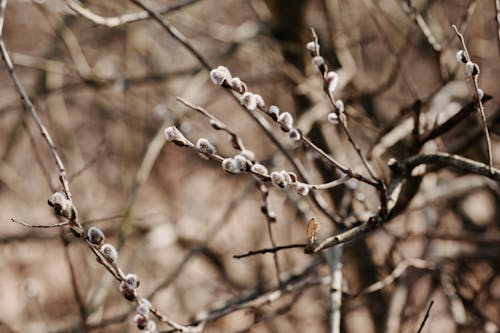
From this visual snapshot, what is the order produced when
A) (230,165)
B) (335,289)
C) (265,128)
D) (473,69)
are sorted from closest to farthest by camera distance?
(230,165) < (473,69) < (335,289) < (265,128)

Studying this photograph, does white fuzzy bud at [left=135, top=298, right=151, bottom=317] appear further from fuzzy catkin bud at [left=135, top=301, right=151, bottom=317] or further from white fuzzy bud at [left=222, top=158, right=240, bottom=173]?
white fuzzy bud at [left=222, top=158, right=240, bottom=173]

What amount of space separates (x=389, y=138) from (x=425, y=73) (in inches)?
153

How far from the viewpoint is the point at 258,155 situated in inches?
231

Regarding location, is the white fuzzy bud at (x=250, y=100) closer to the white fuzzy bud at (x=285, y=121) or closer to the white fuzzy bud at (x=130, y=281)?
the white fuzzy bud at (x=285, y=121)

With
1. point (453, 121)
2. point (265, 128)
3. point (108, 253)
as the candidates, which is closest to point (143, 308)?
point (108, 253)

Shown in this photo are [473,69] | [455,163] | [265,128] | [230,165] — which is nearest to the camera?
[230,165]

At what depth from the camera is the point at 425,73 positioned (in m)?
5.65

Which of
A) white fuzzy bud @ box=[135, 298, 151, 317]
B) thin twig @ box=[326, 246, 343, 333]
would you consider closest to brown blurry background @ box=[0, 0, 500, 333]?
thin twig @ box=[326, 246, 343, 333]

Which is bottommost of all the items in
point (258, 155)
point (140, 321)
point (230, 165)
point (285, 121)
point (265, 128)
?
point (140, 321)

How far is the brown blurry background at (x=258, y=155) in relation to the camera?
2295 millimetres

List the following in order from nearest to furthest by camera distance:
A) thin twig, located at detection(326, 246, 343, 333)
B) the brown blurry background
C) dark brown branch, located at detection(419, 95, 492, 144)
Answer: dark brown branch, located at detection(419, 95, 492, 144) → thin twig, located at detection(326, 246, 343, 333) → the brown blurry background

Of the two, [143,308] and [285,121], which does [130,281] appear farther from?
[285,121]

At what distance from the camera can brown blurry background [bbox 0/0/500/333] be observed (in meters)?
2.29

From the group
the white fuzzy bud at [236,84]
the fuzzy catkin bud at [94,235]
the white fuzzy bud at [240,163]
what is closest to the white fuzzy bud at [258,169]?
the white fuzzy bud at [240,163]
